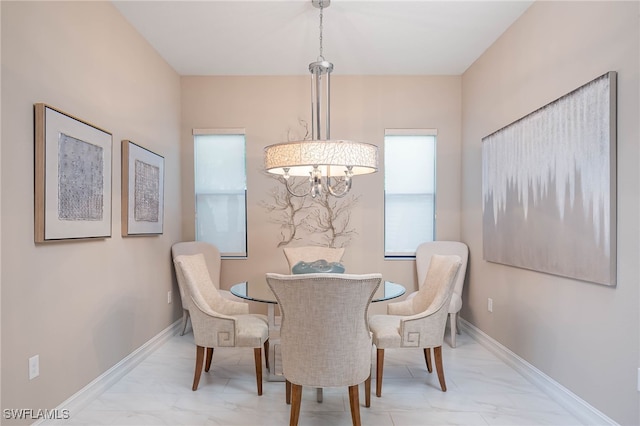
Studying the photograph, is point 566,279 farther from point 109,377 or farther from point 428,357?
Answer: point 109,377

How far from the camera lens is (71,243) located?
236cm

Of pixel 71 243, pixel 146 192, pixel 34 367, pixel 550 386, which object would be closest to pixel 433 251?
pixel 550 386

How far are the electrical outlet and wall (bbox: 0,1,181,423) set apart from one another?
0.03 meters

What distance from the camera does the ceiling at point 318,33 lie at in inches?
114

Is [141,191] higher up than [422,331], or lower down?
higher up

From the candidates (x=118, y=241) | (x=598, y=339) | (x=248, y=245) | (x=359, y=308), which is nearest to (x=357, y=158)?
(x=359, y=308)

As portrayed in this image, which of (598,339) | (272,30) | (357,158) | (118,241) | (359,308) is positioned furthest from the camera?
(272,30)

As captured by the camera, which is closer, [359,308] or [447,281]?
[359,308]

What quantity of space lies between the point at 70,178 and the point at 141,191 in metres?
0.96

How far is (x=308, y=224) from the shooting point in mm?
4309

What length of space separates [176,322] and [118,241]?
1500 millimetres

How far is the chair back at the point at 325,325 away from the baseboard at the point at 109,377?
1.37 meters

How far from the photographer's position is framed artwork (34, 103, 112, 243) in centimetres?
206

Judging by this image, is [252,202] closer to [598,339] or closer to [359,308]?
[359,308]
